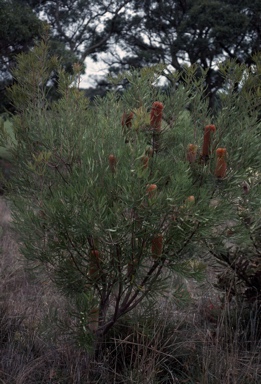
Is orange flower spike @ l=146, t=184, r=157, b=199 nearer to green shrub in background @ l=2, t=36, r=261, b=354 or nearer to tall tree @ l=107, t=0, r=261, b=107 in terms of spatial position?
green shrub in background @ l=2, t=36, r=261, b=354

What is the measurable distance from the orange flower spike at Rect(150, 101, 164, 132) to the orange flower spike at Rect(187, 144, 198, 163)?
0.55 ft

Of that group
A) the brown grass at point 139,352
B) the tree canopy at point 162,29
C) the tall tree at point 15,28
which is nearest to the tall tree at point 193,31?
the tree canopy at point 162,29

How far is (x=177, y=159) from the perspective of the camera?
2502 mm

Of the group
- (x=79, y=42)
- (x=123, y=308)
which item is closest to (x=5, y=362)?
(x=123, y=308)

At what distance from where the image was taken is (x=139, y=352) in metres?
2.86

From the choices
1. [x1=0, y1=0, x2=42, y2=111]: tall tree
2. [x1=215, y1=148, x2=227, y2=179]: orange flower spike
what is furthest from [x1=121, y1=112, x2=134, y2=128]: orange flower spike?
[x1=0, y1=0, x2=42, y2=111]: tall tree

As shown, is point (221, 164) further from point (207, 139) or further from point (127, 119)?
point (127, 119)

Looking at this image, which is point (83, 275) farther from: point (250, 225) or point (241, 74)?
point (241, 74)

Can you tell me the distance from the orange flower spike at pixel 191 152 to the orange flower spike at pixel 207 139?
49 millimetres

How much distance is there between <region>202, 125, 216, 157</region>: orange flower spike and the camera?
2.39m

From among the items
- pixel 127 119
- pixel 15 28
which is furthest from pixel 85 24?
pixel 127 119

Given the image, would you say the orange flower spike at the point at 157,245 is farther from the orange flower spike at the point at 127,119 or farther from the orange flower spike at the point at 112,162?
the orange flower spike at the point at 127,119

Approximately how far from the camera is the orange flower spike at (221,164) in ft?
7.35

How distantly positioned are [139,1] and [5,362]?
20.5 meters
